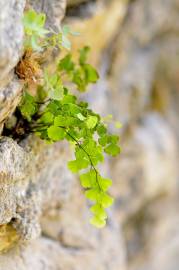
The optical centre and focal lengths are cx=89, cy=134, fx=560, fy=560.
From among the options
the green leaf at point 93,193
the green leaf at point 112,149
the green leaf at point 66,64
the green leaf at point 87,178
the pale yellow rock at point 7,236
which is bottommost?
the pale yellow rock at point 7,236

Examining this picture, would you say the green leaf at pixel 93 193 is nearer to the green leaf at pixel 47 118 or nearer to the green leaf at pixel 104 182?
the green leaf at pixel 104 182

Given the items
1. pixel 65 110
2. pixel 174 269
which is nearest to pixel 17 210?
pixel 65 110

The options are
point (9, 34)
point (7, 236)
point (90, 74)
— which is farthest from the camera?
point (90, 74)

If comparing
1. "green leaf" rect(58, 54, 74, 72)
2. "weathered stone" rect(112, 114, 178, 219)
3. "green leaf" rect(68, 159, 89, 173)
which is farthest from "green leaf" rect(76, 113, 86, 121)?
"weathered stone" rect(112, 114, 178, 219)

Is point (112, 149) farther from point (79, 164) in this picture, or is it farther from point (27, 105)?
point (27, 105)

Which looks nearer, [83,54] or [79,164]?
[79,164]

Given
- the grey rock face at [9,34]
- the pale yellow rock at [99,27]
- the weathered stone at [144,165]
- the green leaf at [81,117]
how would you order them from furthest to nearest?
the weathered stone at [144,165] < the pale yellow rock at [99,27] < the green leaf at [81,117] < the grey rock face at [9,34]

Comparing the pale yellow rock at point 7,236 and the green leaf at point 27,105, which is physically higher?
the green leaf at point 27,105

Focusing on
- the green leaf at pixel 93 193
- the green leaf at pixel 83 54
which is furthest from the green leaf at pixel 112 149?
the green leaf at pixel 83 54

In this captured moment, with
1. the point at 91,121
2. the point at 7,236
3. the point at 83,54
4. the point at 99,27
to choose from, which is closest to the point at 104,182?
the point at 91,121
